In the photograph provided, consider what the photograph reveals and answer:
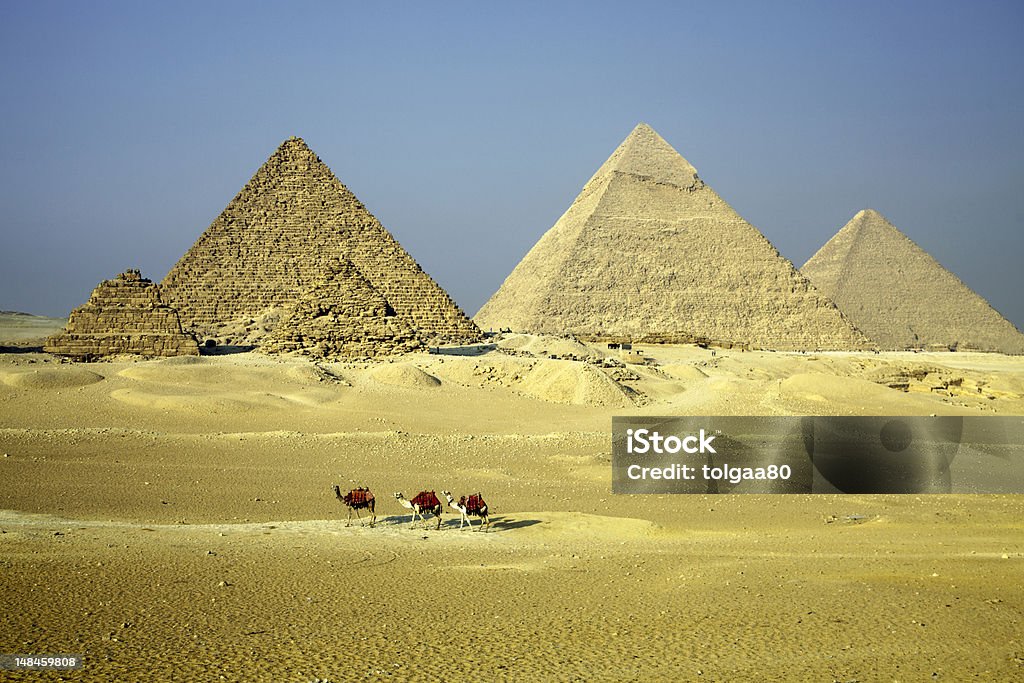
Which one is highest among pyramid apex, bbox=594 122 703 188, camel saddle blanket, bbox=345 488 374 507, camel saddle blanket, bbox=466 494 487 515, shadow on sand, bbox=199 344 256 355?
pyramid apex, bbox=594 122 703 188

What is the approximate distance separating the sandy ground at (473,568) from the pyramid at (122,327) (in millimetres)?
13720

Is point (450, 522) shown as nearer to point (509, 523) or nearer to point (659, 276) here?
point (509, 523)

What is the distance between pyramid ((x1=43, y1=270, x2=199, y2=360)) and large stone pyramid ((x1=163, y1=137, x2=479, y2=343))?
849 centimetres

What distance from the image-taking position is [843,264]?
90438 millimetres

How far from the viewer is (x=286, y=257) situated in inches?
1743

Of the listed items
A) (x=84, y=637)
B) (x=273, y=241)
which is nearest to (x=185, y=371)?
(x=84, y=637)

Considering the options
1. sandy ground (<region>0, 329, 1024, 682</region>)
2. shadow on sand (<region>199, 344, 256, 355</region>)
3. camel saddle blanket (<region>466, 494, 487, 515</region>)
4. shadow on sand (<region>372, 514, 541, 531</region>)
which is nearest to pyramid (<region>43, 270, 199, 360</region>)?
shadow on sand (<region>199, 344, 256, 355</region>)

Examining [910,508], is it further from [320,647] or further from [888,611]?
[320,647]

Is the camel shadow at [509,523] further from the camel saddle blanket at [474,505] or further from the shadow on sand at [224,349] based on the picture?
the shadow on sand at [224,349]

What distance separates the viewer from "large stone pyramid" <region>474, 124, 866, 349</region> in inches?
2906

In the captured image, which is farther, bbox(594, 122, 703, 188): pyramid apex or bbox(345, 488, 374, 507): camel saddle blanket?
bbox(594, 122, 703, 188): pyramid apex

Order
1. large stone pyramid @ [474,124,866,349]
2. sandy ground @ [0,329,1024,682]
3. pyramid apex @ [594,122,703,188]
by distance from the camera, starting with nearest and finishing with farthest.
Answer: sandy ground @ [0,329,1024,682]
large stone pyramid @ [474,124,866,349]
pyramid apex @ [594,122,703,188]

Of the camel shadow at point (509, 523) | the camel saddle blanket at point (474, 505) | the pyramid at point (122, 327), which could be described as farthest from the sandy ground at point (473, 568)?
the pyramid at point (122, 327)

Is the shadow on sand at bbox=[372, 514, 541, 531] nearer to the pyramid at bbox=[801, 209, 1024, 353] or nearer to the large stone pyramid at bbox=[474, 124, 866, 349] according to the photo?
the large stone pyramid at bbox=[474, 124, 866, 349]
